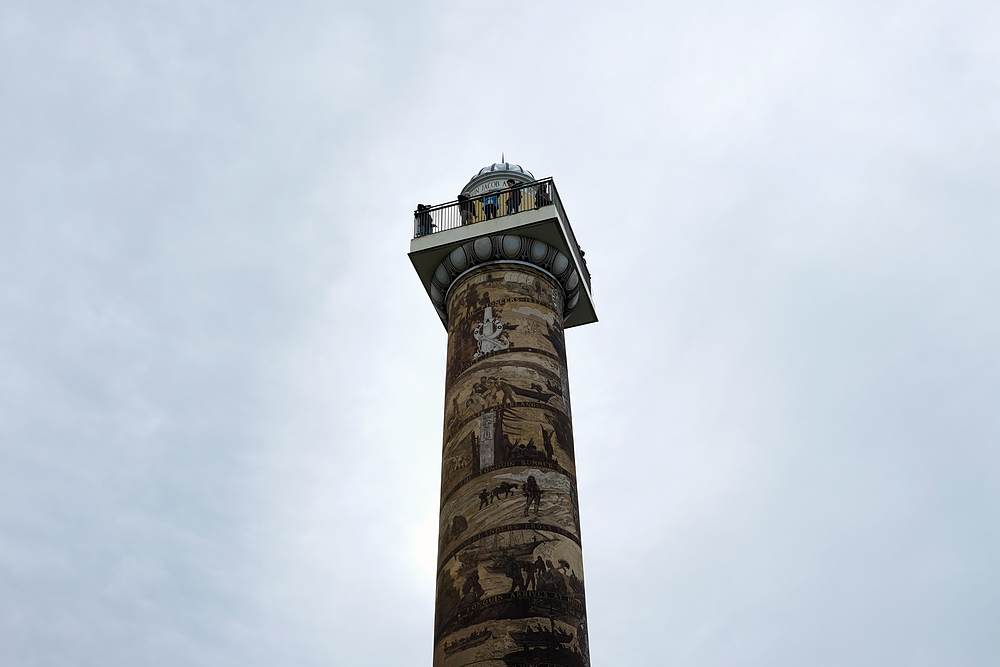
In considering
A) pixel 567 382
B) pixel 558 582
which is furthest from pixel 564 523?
pixel 567 382

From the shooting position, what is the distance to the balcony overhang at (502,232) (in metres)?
15.0

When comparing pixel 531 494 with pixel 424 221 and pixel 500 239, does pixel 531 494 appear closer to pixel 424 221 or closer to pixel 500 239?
pixel 500 239

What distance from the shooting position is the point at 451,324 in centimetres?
1493

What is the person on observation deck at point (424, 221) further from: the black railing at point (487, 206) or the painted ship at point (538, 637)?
the painted ship at point (538, 637)

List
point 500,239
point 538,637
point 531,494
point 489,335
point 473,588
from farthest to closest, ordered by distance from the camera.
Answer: point 500,239 < point 489,335 < point 531,494 < point 473,588 < point 538,637

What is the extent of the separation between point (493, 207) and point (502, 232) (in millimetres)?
989

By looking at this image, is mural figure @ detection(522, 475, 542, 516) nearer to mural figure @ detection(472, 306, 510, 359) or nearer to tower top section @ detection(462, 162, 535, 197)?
mural figure @ detection(472, 306, 510, 359)

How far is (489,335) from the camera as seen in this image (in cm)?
1403

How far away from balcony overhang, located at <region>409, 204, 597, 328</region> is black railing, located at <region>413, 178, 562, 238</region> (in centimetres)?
38

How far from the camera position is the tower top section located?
16.7m

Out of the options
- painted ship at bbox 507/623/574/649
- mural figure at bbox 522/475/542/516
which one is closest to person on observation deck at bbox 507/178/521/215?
mural figure at bbox 522/475/542/516

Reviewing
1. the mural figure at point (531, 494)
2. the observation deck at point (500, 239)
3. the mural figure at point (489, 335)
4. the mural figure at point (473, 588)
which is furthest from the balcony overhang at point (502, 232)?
the mural figure at point (473, 588)

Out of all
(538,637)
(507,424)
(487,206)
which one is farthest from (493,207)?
(538,637)

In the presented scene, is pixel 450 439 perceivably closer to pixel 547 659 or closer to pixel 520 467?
pixel 520 467
